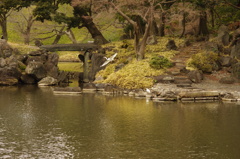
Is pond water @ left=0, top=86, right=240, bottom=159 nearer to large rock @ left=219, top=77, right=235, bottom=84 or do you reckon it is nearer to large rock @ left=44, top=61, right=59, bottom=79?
large rock @ left=219, top=77, right=235, bottom=84

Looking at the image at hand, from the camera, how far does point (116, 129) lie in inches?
901

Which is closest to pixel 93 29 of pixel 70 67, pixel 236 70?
pixel 70 67

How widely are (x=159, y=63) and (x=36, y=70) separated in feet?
49.2

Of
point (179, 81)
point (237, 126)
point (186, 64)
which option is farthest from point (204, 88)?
point (237, 126)

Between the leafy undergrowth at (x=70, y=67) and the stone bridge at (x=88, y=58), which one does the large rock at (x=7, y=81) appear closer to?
the stone bridge at (x=88, y=58)

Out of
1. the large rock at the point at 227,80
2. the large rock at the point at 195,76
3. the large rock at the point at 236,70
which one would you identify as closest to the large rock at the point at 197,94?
the large rock at the point at 227,80

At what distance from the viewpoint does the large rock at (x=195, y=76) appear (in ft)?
125

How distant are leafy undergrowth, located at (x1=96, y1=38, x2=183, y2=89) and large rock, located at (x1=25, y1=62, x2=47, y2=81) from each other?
690 cm

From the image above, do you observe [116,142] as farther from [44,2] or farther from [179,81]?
[44,2]

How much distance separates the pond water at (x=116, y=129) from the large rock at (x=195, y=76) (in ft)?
23.3

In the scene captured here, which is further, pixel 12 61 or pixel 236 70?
pixel 12 61

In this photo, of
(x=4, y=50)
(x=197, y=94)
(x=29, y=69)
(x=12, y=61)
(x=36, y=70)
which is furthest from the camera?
(x=4, y=50)

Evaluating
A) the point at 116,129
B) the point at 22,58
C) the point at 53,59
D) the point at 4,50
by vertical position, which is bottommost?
the point at 116,129

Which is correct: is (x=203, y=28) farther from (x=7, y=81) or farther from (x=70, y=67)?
(x=7, y=81)
